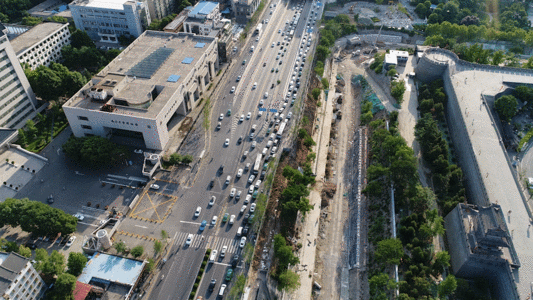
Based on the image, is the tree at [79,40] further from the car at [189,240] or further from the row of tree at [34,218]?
the car at [189,240]

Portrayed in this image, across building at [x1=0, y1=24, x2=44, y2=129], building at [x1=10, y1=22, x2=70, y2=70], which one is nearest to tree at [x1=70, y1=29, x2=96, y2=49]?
building at [x1=10, y1=22, x2=70, y2=70]

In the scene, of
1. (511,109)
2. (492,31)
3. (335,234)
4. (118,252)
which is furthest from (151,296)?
(492,31)

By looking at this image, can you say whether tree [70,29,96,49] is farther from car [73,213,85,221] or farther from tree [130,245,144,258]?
tree [130,245,144,258]

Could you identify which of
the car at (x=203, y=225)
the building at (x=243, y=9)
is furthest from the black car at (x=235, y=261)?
the building at (x=243, y=9)

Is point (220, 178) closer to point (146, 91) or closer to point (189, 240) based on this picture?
point (189, 240)

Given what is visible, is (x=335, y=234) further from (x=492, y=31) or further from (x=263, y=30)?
(x=492, y=31)

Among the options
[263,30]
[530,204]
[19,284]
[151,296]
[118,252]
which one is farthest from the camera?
[263,30]

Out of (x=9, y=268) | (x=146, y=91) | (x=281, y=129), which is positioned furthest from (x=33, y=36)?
(x=9, y=268)
